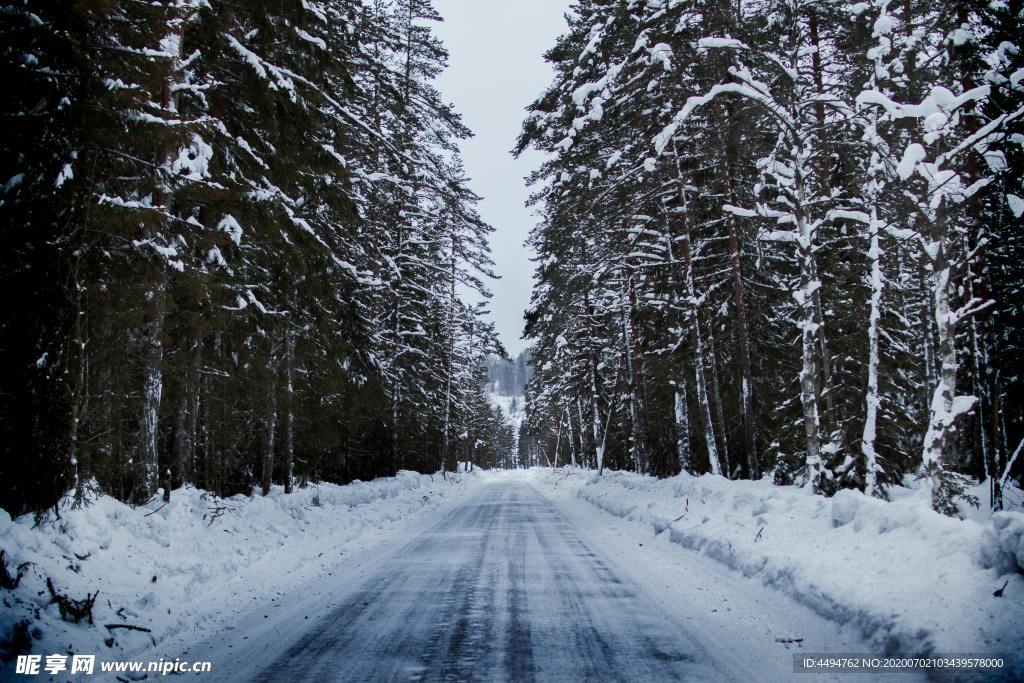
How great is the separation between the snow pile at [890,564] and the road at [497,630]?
1.61m

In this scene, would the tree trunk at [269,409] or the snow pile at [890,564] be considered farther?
the tree trunk at [269,409]

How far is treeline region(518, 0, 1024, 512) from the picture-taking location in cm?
934

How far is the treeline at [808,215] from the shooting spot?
30.7 feet

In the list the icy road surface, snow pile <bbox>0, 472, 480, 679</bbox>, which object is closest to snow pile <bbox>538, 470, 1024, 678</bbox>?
the icy road surface

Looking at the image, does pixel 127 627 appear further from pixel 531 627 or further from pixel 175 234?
pixel 175 234

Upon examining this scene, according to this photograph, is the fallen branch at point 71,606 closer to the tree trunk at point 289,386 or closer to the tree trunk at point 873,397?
the tree trunk at point 289,386

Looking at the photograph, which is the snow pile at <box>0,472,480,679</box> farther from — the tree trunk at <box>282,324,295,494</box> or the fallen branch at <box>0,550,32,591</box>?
the tree trunk at <box>282,324,295,494</box>

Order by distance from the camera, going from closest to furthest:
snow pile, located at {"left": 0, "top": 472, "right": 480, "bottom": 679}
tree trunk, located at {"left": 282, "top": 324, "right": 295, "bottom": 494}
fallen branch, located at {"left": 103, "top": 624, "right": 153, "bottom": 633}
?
snow pile, located at {"left": 0, "top": 472, "right": 480, "bottom": 679}, fallen branch, located at {"left": 103, "top": 624, "right": 153, "bottom": 633}, tree trunk, located at {"left": 282, "top": 324, "right": 295, "bottom": 494}

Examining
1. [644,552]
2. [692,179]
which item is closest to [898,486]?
[644,552]

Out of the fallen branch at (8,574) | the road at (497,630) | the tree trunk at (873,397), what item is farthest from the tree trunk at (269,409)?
the tree trunk at (873,397)

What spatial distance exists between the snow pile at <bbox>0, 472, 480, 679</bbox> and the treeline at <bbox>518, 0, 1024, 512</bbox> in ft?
27.9

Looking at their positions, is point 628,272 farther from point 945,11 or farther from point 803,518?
point 803,518

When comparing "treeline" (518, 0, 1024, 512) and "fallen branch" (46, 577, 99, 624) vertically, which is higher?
"treeline" (518, 0, 1024, 512)

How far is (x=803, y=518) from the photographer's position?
8.62 m
